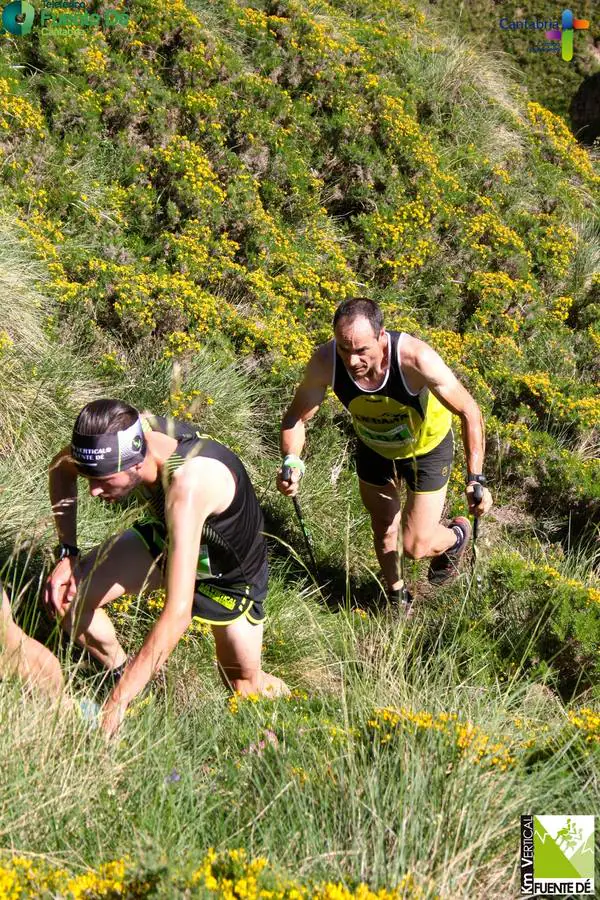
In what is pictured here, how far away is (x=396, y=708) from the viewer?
3.58m

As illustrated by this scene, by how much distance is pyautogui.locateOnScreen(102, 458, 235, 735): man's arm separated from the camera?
3.19 metres

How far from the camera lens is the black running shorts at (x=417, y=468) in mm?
5598

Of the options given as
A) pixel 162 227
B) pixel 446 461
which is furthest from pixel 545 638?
pixel 162 227

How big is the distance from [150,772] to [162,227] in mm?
6109

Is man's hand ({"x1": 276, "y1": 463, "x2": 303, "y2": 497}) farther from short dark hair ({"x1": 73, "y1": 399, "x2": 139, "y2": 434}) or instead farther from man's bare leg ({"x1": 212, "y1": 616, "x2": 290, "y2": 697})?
short dark hair ({"x1": 73, "y1": 399, "x2": 139, "y2": 434})

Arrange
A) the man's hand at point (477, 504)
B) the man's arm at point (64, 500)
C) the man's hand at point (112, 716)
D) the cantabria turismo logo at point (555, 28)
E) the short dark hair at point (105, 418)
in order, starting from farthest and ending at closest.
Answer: the cantabria turismo logo at point (555, 28) → the man's hand at point (477, 504) → the man's arm at point (64, 500) → the short dark hair at point (105, 418) → the man's hand at point (112, 716)

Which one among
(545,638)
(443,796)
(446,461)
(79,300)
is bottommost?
(79,300)

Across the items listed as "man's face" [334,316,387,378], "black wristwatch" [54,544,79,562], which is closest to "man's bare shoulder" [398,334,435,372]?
"man's face" [334,316,387,378]

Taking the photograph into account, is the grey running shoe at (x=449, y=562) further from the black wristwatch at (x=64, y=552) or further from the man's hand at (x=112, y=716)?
the man's hand at (x=112, y=716)

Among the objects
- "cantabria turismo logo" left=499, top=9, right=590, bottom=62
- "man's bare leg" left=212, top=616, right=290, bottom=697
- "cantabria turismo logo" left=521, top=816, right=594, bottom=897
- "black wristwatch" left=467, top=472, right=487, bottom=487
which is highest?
"cantabria turismo logo" left=499, top=9, right=590, bottom=62

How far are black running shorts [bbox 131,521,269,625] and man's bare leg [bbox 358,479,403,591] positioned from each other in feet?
5.80

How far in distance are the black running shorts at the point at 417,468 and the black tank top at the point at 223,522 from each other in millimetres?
1597

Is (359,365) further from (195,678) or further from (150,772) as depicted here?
(150,772)

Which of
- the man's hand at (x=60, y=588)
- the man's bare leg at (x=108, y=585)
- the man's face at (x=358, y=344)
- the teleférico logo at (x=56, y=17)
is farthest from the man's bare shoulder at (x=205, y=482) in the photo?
the teleférico logo at (x=56, y=17)
